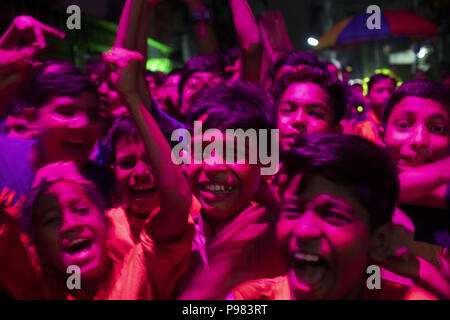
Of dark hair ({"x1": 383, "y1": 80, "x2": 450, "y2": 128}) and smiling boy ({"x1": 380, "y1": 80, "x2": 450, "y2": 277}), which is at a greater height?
dark hair ({"x1": 383, "y1": 80, "x2": 450, "y2": 128})

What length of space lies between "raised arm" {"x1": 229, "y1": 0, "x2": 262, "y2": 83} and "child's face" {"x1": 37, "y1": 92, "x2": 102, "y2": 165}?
0.80m

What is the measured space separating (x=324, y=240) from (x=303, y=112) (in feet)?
2.84

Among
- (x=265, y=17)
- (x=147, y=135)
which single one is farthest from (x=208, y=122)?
(x=265, y=17)

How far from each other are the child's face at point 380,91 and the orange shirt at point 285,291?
312 cm

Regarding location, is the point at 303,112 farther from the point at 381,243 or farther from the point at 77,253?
the point at 77,253

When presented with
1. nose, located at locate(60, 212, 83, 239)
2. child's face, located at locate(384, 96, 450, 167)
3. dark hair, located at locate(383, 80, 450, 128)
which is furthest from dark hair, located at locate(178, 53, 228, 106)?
nose, located at locate(60, 212, 83, 239)

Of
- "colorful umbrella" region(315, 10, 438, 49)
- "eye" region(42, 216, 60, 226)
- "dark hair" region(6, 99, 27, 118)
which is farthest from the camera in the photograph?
"colorful umbrella" region(315, 10, 438, 49)

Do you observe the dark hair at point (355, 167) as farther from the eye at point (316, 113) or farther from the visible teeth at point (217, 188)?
the eye at point (316, 113)

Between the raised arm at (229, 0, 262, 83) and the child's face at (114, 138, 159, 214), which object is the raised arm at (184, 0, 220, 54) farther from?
the child's face at (114, 138, 159, 214)

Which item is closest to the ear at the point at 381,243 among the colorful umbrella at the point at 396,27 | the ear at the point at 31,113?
the ear at the point at 31,113

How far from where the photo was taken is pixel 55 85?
2.15m

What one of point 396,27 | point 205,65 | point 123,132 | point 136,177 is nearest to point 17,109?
point 205,65

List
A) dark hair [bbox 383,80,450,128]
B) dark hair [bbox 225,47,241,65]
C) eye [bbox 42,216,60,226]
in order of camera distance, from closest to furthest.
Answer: eye [bbox 42,216,60,226] < dark hair [bbox 383,80,450,128] < dark hair [bbox 225,47,241,65]

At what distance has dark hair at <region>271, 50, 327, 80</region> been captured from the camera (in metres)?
2.44
